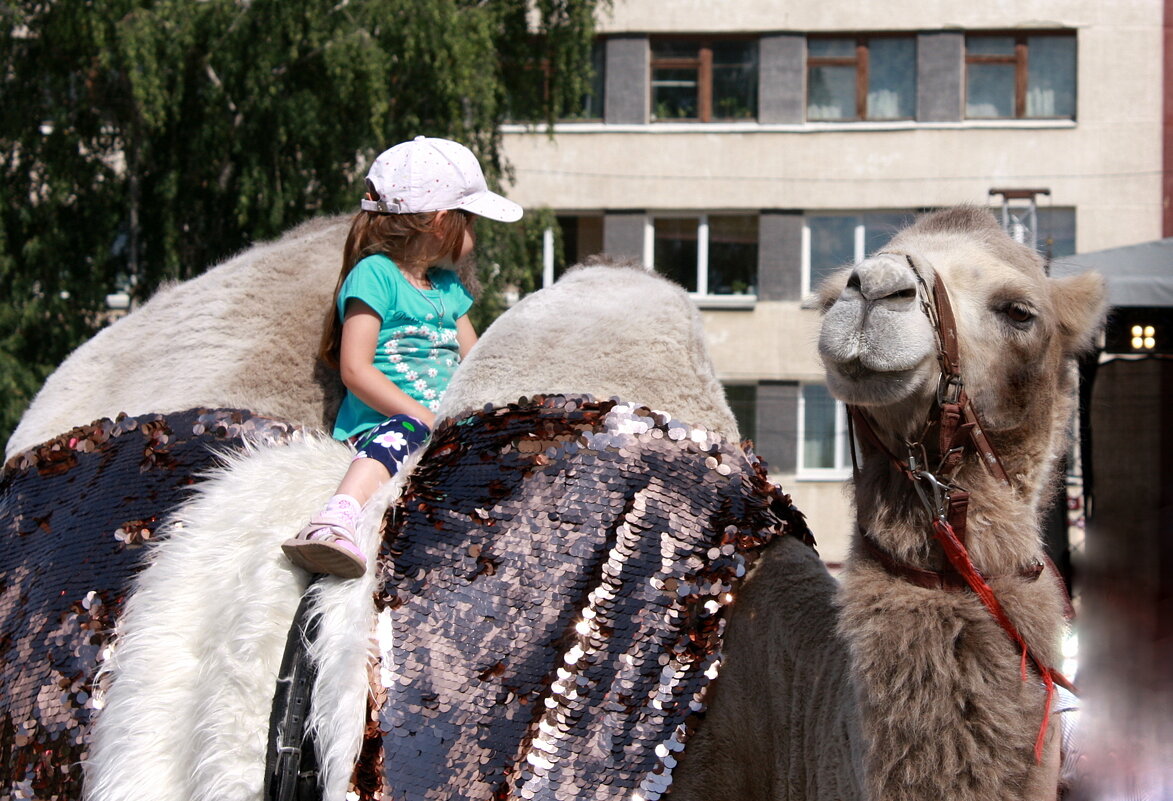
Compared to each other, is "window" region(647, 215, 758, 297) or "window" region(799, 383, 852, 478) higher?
"window" region(647, 215, 758, 297)

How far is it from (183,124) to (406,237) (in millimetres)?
8885

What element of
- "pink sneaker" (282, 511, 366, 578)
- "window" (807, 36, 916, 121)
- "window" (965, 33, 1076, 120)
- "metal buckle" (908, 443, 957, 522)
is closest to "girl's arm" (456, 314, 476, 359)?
"pink sneaker" (282, 511, 366, 578)

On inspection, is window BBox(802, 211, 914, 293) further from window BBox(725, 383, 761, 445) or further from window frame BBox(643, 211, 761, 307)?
window BBox(725, 383, 761, 445)

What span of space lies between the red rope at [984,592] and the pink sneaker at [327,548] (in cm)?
116

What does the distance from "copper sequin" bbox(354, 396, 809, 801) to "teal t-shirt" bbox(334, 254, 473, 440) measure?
0.49m

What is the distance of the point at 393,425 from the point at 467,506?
0.41 metres

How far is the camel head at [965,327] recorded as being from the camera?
7.04 ft

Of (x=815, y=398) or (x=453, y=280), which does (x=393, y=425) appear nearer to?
(x=453, y=280)

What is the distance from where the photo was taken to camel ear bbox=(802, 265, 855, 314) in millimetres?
2523

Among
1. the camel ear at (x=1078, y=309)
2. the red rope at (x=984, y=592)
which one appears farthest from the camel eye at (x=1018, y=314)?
the red rope at (x=984, y=592)

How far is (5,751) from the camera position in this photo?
288cm

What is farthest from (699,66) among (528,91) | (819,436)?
(528,91)

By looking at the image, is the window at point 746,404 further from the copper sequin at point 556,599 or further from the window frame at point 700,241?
the copper sequin at point 556,599

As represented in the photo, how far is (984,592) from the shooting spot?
2186mm
